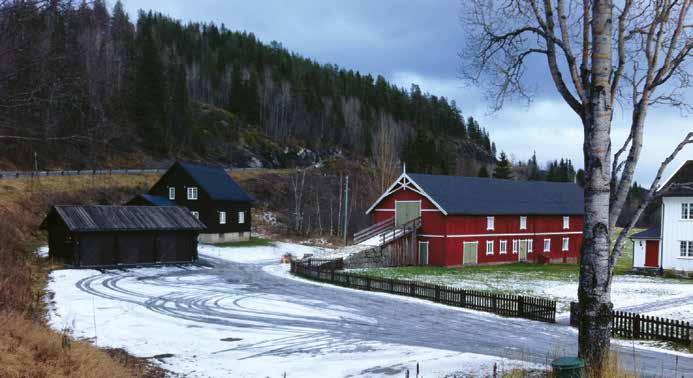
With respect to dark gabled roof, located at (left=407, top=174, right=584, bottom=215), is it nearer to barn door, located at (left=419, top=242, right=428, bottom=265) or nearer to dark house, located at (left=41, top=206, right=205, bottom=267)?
barn door, located at (left=419, top=242, right=428, bottom=265)

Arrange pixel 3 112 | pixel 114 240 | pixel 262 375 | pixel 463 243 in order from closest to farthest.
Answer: pixel 3 112 < pixel 262 375 < pixel 114 240 < pixel 463 243

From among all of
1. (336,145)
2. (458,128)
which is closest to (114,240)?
(336,145)

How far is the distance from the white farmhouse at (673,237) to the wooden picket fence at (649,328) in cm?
2360

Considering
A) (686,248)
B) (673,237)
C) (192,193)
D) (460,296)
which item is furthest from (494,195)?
(192,193)

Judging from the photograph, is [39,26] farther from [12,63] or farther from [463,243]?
[463,243]

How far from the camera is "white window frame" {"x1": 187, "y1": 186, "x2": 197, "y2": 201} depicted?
184 ft

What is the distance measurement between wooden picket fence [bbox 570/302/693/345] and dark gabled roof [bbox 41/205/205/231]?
3116 centimetres

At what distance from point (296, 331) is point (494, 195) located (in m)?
36.3

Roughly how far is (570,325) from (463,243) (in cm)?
2485

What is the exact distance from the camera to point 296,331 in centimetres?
1941

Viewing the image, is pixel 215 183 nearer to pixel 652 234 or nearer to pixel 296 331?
pixel 296 331

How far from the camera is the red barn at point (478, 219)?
4584 cm

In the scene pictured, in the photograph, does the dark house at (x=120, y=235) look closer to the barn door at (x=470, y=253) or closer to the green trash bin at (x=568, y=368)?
the barn door at (x=470, y=253)

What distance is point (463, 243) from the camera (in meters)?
46.3
